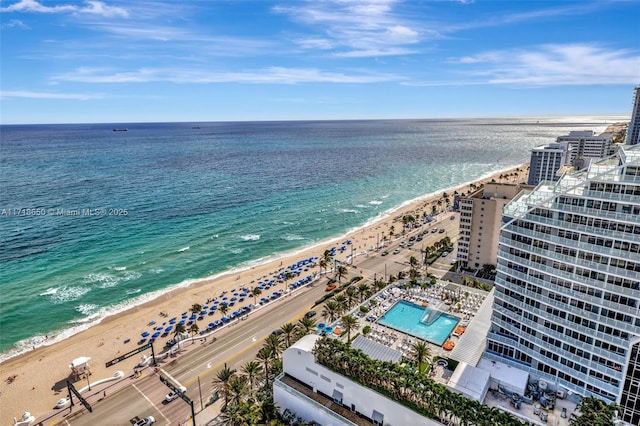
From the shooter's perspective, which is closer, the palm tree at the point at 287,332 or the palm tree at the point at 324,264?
the palm tree at the point at 287,332

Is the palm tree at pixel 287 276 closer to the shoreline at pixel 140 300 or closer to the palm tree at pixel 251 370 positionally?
the shoreline at pixel 140 300

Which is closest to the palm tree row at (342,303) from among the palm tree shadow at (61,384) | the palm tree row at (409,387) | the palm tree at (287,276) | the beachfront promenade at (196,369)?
the beachfront promenade at (196,369)

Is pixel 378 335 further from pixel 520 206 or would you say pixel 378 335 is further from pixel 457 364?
pixel 520 206

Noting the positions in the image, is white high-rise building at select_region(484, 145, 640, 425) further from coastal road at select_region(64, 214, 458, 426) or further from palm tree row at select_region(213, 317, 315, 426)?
coastal road at select_region(64, 214, 458, 426)

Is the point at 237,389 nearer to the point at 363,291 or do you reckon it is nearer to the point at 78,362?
A: the point at 78,362

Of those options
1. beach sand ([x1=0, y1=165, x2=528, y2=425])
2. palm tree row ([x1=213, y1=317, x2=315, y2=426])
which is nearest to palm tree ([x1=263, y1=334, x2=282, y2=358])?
palm tree row ([x1=213, y1=317, x2=315, y2=426])
